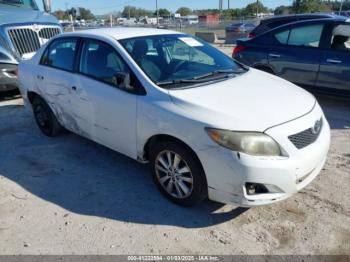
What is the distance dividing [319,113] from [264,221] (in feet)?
3.90

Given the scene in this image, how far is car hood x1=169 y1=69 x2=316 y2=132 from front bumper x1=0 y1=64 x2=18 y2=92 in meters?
5.10

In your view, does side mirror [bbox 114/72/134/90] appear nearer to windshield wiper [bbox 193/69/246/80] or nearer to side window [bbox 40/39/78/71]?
windshield wiper [bbox 193/69/246/80]

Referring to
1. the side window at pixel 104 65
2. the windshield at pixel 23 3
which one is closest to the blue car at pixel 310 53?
the side window at pixel 104 65

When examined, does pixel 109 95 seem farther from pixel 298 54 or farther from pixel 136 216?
pixel 298 54

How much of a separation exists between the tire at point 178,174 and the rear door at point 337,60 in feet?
12.6

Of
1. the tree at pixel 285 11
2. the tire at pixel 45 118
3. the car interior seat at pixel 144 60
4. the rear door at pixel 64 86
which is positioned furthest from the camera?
the tree at pixel 285 11

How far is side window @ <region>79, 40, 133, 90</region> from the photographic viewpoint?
3480mm

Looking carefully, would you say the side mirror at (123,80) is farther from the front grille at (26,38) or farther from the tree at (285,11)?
the tree at (285,11)

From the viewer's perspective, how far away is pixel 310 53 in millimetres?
5891

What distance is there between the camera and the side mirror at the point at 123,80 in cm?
342

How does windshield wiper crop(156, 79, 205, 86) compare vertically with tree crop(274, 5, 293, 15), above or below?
above

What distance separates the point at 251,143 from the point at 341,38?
13.3 ft

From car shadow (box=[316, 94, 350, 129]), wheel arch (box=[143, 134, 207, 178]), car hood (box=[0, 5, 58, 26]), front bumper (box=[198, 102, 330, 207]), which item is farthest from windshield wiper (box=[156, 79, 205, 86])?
car hood (box=[0, 5, 58, 26])

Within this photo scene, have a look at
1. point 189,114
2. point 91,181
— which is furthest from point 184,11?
point 189,114
